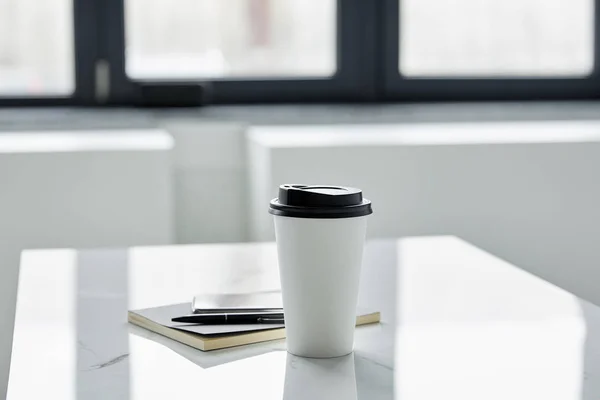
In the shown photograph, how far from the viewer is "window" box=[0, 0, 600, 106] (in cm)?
274

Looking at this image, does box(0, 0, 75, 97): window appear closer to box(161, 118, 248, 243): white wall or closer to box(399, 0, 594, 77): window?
box(161, 118, 248, 243): white wall

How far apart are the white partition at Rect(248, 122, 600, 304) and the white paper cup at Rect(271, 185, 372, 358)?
1238 mm

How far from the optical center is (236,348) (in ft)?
3.20

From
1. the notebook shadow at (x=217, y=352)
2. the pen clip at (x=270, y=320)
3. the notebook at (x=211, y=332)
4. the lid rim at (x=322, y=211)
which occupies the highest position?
the lid rim at (x=322, y=211)

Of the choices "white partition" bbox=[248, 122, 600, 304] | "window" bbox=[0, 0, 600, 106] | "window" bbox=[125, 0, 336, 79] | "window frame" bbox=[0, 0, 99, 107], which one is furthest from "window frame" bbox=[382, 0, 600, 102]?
"window frame" bbox=[0, 0, 99, 107]

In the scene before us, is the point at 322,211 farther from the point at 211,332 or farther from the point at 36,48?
the point at 36,48

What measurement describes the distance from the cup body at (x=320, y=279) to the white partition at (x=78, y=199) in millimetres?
1251

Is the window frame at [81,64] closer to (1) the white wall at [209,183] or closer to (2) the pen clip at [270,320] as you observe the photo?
(1) the white wall at [209,183]

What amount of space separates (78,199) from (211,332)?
48.4 inches

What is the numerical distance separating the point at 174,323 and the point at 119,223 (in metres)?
1.15

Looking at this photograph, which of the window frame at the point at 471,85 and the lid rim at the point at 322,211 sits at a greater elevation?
the window frame at the point at 471,85

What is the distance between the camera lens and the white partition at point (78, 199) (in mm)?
2096

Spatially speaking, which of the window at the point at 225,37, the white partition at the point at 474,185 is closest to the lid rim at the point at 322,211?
the white partition at the point at 474,185

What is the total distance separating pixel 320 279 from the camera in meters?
0.91
